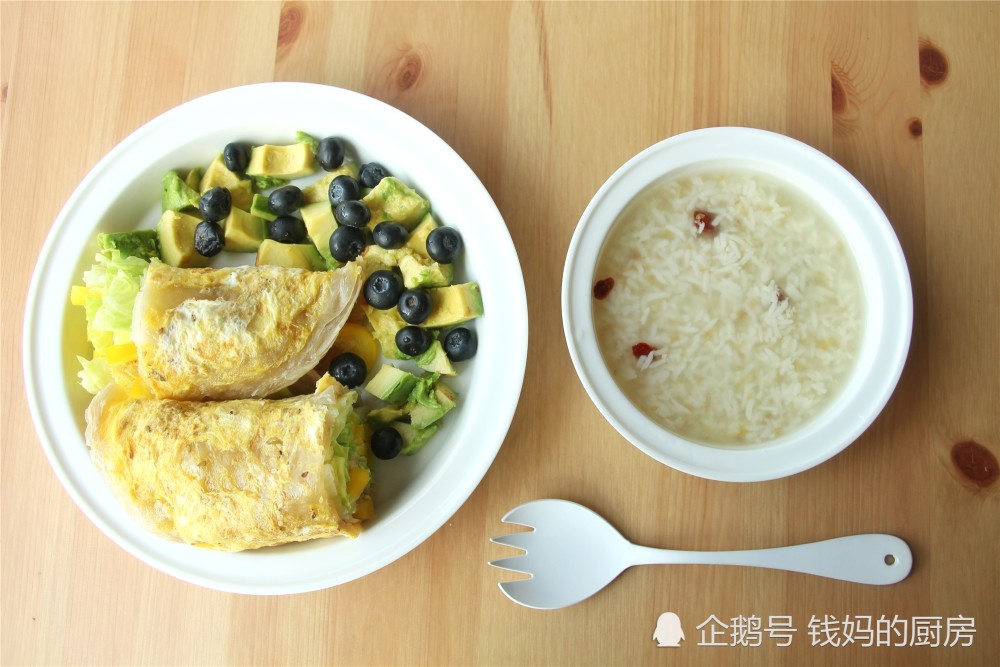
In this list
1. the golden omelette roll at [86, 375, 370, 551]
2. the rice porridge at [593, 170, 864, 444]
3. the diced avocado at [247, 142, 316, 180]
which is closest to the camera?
the golden omelette roll at [86, 375, 370, 551]

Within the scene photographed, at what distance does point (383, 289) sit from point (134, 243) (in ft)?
2.01

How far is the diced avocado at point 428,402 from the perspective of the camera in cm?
156

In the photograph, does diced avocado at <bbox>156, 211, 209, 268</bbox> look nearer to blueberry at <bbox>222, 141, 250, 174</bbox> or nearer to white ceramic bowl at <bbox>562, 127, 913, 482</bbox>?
blueberry at <bbox>222, 141, 250, 174</bbox>

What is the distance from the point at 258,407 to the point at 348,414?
19cm

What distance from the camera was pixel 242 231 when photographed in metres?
1.65

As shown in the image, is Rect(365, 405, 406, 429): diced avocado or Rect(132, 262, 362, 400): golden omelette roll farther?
Rect(365, 405, 406, 429): diced avocado

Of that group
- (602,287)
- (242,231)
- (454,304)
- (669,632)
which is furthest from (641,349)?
(242,231)

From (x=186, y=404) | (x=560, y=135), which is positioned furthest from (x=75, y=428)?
(x=560, y=135)

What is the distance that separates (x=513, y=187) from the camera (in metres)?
1.69

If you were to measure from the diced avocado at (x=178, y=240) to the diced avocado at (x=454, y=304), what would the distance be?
0.59 m

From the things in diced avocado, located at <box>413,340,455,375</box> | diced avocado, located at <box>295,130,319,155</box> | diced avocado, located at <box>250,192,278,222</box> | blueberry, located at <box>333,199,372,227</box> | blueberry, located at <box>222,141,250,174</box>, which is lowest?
diced avocado, located at <box>413,340,455,375</box>

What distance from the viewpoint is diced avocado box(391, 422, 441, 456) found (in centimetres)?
158

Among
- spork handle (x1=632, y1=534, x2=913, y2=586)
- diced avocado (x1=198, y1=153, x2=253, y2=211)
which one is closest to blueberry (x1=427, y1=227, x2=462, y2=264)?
diced avocado (x1=198, y1=153, x2=253, y2=211)

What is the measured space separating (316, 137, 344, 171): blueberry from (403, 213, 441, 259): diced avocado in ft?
0.80
